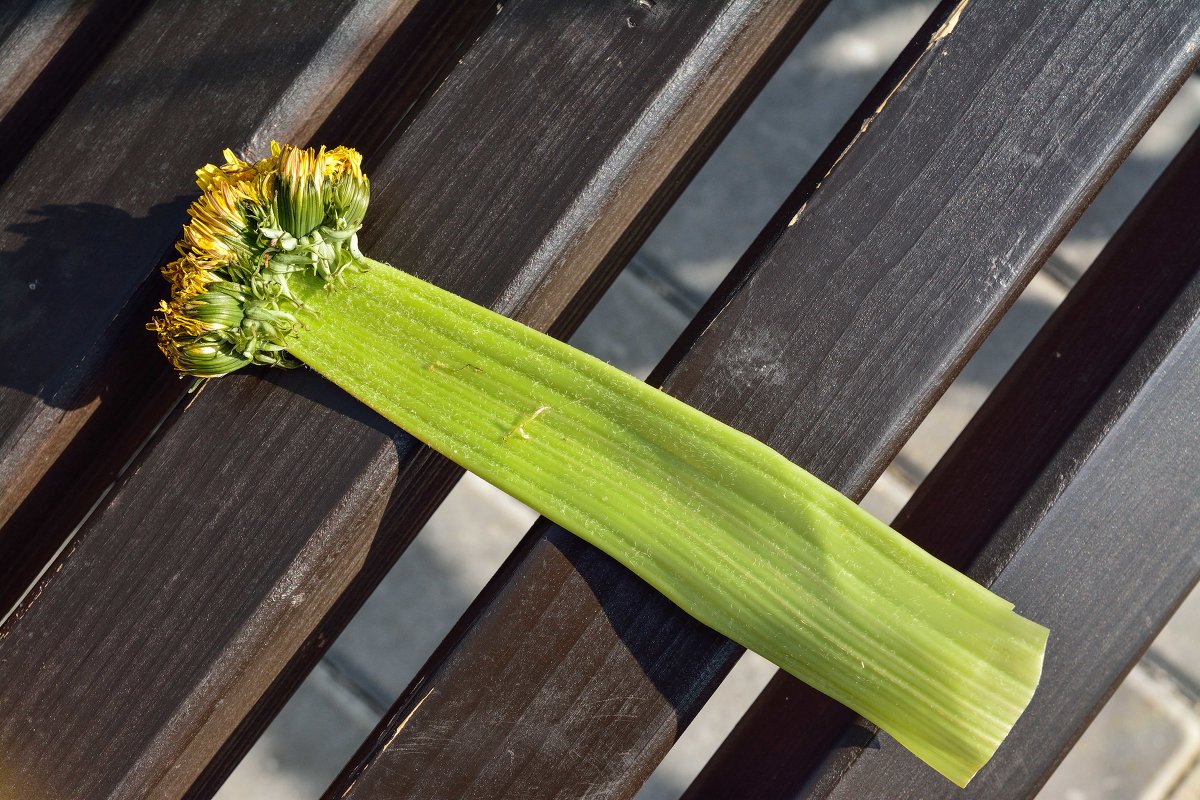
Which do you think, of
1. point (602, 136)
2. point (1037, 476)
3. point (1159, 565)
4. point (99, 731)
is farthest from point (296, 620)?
point (1159, 565)

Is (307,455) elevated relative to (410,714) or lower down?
elevated

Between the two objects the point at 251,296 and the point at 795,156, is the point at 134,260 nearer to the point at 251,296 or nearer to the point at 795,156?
the point at 251,296

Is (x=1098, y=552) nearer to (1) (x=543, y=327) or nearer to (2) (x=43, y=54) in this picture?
(1) (x=543, y=327)

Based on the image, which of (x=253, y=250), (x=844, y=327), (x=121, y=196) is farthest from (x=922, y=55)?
(x=121, y=196)

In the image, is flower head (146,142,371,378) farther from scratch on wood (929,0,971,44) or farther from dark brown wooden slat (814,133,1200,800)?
dark brown wooden slat (814,133,1200,800)

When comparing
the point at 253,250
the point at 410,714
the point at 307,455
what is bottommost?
the point at 410,714

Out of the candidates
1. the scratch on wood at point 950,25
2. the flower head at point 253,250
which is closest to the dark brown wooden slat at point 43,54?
the flower head at point 253,250

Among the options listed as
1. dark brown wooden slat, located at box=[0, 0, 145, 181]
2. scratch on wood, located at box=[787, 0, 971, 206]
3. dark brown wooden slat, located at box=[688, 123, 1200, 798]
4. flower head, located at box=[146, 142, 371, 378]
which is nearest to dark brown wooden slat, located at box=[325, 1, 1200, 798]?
scratch on wood, located at box=[787, 0, 971, 206]

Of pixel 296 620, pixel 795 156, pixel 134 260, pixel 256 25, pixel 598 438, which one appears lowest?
pixel 296 620
